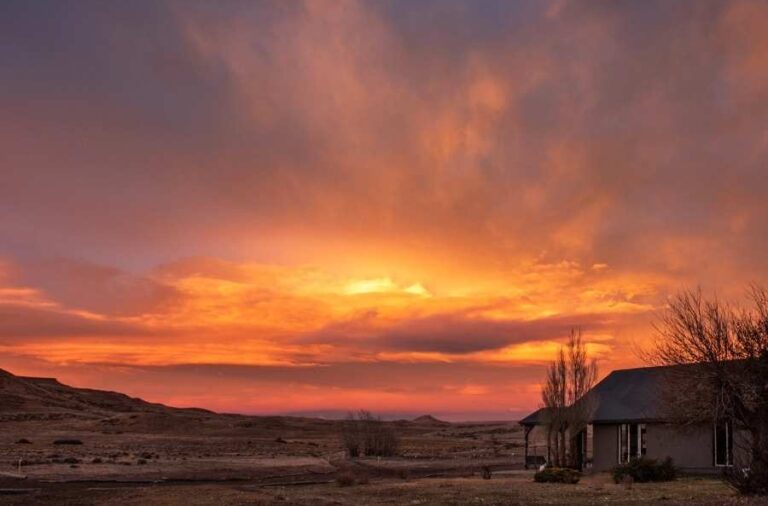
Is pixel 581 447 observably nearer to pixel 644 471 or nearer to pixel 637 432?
pixel 637 432

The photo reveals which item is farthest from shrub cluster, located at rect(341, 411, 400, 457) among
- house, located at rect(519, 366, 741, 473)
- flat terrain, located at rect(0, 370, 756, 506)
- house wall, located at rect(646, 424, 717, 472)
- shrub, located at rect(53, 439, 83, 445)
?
shrub, located at rect(53, 439, 83, 445)

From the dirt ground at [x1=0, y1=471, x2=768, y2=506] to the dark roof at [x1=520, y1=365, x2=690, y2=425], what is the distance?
16.0 ft

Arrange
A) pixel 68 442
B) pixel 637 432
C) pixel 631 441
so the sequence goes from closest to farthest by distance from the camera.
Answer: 1. pixel 637 432
2. pixel 631 441
3. pixel 68 442

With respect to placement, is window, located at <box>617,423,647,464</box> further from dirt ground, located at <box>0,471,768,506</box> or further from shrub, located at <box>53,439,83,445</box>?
shrub, located at <box>53,439,83,445</box>

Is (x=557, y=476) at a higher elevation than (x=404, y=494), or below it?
higher

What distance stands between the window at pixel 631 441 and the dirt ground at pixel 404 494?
3.96 metres

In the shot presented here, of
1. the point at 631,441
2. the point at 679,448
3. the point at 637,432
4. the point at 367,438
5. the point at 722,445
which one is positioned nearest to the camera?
the point at 722,445

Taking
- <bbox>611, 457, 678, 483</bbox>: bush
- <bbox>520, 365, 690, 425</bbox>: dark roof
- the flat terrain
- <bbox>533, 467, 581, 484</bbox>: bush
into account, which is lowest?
the flat terrain

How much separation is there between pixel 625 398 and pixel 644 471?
9.60 meters

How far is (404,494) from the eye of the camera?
3177 centimetres

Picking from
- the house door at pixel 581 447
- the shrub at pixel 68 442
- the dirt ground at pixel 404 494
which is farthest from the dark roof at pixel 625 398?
the shrub at pixel 68 442

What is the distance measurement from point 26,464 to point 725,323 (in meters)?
47.8

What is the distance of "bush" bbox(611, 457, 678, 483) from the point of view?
36812 mm

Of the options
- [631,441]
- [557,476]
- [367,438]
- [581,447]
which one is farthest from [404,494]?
[367,438]
